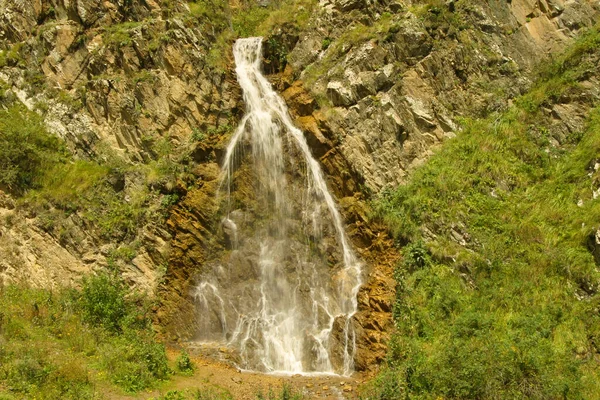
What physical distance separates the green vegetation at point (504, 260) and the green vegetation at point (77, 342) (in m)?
6.17

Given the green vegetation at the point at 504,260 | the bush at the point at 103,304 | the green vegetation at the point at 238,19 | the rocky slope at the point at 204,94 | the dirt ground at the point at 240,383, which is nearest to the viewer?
the green vegetation at the point at 504,260

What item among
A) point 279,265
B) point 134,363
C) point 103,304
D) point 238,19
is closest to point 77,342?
point 103,304

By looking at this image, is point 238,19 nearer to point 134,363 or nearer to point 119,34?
point 119,34

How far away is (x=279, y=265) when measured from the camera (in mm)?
16719

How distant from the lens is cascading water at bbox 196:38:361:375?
1477 cm

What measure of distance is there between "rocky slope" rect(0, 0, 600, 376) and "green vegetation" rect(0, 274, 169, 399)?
1148mm

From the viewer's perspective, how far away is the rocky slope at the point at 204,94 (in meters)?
16.4

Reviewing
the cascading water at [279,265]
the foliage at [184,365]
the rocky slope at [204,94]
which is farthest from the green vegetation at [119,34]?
the foliage at [184,365]

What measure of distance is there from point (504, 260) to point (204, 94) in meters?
13.5

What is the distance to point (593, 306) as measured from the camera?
13.1 metres

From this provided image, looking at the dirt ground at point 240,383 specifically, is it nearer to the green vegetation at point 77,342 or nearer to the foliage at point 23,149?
the green vegetation at point 77,342

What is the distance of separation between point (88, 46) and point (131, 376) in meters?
14.6

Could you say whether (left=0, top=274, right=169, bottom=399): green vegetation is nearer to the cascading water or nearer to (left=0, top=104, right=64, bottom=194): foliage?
the cascading water

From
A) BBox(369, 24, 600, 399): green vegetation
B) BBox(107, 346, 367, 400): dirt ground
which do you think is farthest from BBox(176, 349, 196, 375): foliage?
BBox(369, 24, 600, 399): green vegetation
